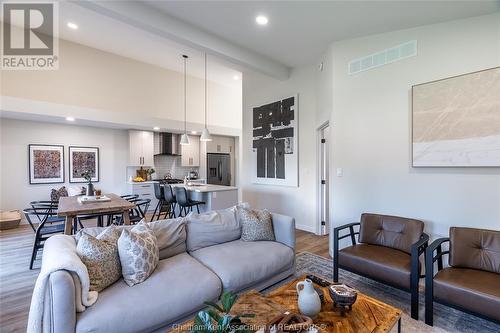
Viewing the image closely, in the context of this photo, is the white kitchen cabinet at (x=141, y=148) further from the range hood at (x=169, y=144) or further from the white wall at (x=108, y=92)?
the white wall at (x=108, y=92)

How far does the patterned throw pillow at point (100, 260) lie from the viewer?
172 cm

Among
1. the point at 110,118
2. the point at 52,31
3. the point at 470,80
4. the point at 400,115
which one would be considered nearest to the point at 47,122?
the point at 110,118

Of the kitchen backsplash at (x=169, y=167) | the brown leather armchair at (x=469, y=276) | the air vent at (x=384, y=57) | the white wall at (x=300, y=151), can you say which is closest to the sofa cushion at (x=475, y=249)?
the brown leather armchair at (x=469, y=276)

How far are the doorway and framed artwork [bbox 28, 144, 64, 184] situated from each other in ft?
20.6

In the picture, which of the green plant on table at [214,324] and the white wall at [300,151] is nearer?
the green plant on table at [214,324]

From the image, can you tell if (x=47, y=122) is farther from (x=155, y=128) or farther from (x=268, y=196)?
(x=268, y=196)

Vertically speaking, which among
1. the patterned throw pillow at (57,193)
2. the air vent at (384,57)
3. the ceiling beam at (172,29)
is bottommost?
the patterned throw pillow at (57,193)

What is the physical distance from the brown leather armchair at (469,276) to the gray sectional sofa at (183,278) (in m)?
1.29

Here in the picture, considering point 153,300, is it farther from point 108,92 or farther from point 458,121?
point 108,92

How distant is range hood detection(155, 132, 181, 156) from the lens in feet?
24.7

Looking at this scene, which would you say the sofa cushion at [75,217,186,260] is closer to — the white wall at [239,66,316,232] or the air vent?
the white wall at [239,66,316,232]

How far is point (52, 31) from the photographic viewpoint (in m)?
5.08

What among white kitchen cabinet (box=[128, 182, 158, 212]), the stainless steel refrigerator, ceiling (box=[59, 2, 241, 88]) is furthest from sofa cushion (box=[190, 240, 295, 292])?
the stainless steel refrigerator

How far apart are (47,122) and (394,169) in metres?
7.42
